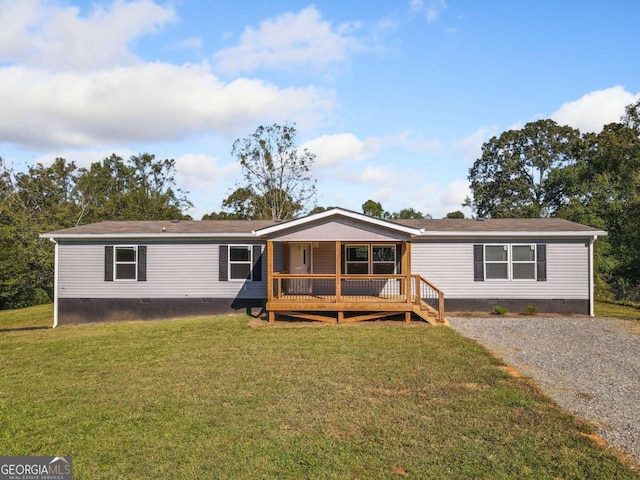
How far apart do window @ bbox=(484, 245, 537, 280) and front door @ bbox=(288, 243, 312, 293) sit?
233 inches

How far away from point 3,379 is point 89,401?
2471mm

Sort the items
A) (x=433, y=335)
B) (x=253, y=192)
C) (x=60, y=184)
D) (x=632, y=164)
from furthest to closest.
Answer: (x=60, y=184), (x=253, y=192), (x=632, y=164), (x=433, y=335)

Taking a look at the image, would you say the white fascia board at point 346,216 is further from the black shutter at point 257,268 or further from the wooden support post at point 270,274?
the black shutter at point 257,268

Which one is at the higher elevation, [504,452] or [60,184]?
[60,184]

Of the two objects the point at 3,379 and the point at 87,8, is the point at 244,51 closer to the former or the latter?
the point at 87,8

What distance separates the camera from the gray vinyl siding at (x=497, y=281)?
14.0m

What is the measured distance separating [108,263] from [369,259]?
8775 millimetres

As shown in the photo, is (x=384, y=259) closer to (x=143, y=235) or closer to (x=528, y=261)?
(x=528, y=261)

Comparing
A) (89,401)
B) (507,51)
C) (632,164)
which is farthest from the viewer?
(632,164)

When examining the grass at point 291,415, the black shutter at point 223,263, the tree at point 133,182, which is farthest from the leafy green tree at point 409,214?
the grass at point 291,415

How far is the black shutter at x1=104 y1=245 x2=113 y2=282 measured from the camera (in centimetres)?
1435

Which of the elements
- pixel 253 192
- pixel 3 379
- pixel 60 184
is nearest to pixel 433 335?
pixel 3 379

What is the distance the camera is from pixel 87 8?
11656 mm

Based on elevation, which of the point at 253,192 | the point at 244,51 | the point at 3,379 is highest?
the point at 244,51
